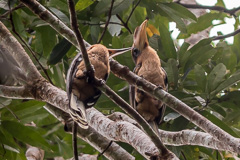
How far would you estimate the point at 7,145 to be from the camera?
3.12 meters

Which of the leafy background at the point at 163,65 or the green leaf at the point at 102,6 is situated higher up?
the green leaf at the point at 102,6

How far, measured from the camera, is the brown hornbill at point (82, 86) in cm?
242

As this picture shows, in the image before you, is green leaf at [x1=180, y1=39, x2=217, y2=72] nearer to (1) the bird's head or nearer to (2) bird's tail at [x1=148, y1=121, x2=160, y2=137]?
(1) the bird's head

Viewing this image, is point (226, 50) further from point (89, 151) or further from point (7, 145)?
point (7, 145)

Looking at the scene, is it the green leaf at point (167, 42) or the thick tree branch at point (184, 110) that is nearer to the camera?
the thick tree branch at point (184, 110)

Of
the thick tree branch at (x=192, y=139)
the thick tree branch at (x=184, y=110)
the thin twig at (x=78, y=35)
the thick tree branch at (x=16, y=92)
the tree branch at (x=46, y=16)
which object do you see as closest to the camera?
the thin twig at (x=78, y=35)

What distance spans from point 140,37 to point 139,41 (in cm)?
5

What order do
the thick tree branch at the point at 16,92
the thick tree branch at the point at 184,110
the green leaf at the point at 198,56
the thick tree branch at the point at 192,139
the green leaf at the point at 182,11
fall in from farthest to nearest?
1. the green leaf at the point at 182,11
2. the green leaf at the point at 198,56
3. the thick tree branch at the point at 16,92
4. the thick tree branch at the point at 192,139
5. the thick tree branch at the point at 184,110

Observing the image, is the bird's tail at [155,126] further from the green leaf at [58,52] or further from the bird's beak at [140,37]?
the green leaf at [58,52]

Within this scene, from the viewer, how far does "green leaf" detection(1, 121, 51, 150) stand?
316 centimetres

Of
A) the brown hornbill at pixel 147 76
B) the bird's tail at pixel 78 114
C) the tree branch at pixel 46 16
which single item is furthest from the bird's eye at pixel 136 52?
the bird's tail at pixel 78 114

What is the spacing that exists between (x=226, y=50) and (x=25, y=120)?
180 cm

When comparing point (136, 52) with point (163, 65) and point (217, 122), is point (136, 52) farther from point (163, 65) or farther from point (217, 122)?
point (217, 122)

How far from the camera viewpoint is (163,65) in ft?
12.3
